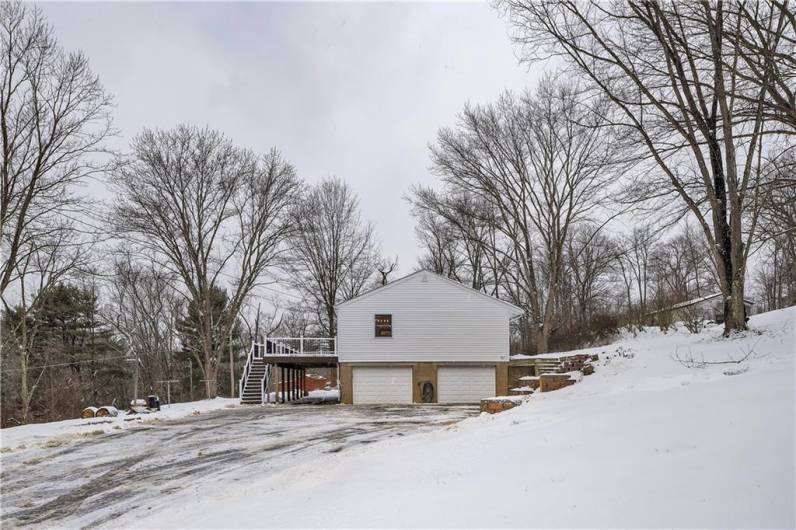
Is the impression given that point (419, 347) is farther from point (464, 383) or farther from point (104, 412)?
point (104, 412)


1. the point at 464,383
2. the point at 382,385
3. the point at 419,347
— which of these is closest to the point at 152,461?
the point at 382,385

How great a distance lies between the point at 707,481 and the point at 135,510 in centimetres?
648

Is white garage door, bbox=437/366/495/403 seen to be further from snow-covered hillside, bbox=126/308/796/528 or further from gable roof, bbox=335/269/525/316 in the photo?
snow-covered hillside, bbox=126/308/796/528

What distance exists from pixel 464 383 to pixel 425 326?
10.7 feet

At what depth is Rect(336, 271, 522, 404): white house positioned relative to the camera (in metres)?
26.6

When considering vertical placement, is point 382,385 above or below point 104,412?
below

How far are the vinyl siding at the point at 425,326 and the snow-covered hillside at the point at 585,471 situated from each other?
1757cm

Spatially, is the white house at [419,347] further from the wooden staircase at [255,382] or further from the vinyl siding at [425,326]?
the wooden staircase at [255,382]

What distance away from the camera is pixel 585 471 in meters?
4.82

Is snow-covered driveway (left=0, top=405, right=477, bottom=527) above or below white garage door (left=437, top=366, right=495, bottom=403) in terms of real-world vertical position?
above

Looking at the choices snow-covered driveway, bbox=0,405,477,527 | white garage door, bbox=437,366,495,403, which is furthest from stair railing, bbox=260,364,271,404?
snow-covered driveway, bbox=0,405,477,527

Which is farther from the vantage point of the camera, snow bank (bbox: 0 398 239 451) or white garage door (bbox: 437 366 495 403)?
white garage door (bbox: 437 366 495 403)

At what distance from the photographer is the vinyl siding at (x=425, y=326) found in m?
26.7

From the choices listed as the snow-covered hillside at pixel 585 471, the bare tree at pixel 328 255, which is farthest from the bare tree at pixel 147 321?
the snow-covered hillside at pixel 585 471
